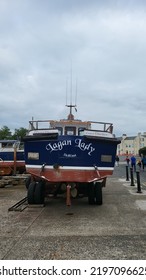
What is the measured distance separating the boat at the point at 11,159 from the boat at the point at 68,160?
8.46m

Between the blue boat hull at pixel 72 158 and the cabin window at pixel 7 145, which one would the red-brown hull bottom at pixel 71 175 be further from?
the cabin window at pixel 7 145

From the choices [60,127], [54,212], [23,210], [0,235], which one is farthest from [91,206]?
[0,235]

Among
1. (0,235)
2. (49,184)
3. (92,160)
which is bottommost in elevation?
(0,235)

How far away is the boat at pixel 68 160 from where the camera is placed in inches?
345

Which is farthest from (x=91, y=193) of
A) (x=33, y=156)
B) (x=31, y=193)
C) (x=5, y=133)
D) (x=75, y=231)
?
(x=5, y=133)

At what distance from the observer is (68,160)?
28.8 ft

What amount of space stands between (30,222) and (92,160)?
2.40 metres

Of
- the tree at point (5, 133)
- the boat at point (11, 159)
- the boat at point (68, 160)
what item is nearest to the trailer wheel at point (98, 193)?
the boat at point (68, 160)

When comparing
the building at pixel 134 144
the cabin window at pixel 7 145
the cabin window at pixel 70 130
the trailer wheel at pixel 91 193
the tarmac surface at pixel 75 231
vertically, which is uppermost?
the building at pixel 134 144

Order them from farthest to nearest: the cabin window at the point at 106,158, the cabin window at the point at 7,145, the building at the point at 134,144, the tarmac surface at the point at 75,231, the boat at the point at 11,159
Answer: the building at the point at 134,144, the cabin window at the point at 7,145, the boat at the point at 11,159, the cabin window at the point at 106,158, the tarmac surface at the point at 75,231

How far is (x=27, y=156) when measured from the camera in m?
9.34

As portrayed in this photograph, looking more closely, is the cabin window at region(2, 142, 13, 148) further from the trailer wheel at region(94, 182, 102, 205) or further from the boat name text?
the boat name text

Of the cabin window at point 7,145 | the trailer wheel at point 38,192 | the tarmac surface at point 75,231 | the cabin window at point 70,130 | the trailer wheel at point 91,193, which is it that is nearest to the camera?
the tarmac surface at point 75,231

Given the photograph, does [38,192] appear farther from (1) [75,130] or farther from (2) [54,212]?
(1) [75,130]
